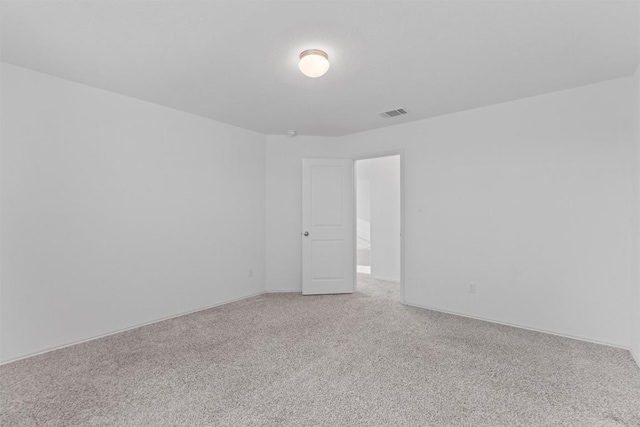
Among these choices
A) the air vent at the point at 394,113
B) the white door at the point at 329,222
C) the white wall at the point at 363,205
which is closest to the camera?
the air vent at the point at 394,113

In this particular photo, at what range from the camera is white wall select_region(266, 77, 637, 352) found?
289 centimetres

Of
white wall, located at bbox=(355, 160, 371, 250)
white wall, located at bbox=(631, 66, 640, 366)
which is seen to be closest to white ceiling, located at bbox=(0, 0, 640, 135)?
white wall, located at bbox=(631, 66, 640, 366)

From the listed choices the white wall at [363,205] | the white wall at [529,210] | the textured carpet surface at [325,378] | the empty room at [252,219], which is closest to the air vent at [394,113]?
the empty room at [252,219]

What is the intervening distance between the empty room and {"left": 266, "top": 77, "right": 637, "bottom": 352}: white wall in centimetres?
2

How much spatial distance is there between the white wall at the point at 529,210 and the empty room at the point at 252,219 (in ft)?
0.07

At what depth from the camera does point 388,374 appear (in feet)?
7.70

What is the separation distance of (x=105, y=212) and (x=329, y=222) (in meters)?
2.87

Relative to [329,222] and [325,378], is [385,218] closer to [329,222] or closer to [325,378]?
[329,222]

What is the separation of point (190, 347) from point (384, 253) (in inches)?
153

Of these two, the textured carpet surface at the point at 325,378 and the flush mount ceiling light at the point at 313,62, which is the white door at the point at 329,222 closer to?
the textured carpet surface at the point at 325,378

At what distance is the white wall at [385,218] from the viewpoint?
19.0 feet

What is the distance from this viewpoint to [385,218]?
5922mm

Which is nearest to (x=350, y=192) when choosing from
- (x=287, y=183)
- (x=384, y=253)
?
(x=287, y=183)

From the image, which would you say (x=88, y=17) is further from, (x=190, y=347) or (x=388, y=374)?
(x=388, y=374)
